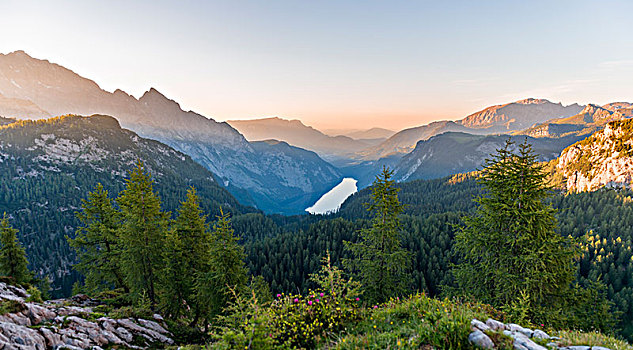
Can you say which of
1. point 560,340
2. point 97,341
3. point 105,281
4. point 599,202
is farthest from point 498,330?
point 599,202

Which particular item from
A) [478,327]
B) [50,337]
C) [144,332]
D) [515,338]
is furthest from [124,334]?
Result: [515,338]

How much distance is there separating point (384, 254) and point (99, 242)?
26.5 m

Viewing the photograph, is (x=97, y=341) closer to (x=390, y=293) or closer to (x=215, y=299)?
(x=215, y=299)

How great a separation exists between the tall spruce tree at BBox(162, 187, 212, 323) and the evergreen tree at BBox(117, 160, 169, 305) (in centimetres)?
110

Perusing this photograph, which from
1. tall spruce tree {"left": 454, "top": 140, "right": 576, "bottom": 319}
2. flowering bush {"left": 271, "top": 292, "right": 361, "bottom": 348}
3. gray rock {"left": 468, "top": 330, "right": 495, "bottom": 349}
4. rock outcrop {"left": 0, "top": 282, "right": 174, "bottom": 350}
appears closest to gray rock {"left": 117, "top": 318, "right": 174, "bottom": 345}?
rock outcrop {"left": 0, "top": 282, "right": 174, "bottom": 350}

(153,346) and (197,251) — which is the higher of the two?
(197,251)

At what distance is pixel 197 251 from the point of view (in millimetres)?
22641

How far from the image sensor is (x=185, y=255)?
22.5 m

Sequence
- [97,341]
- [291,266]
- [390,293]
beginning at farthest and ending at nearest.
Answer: [291,266]
[390,293]
[97,341]

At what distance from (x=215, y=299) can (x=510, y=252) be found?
2068cm

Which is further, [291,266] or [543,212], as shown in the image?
[291,266]

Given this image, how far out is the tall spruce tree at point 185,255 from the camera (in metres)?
22.2

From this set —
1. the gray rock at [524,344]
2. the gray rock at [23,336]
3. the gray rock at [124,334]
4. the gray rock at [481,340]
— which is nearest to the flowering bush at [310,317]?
the gray rock at [481,340]

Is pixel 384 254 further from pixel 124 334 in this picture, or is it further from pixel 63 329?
pixel 63 329
